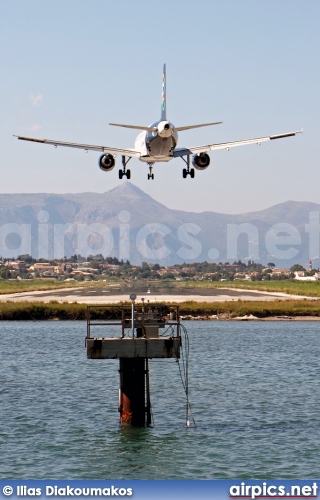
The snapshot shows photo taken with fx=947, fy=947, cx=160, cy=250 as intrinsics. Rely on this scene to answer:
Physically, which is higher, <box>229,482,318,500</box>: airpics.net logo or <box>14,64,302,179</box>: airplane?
<box>14,64,302,179</box>: airplane

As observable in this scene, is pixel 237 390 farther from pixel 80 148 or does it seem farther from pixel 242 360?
pixel 80 148

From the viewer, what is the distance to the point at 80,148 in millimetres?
91875

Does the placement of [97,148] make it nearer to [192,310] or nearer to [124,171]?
[124,171]

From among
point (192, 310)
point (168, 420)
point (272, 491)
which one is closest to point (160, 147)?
point (168, 420)

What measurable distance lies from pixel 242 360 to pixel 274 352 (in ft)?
33.2

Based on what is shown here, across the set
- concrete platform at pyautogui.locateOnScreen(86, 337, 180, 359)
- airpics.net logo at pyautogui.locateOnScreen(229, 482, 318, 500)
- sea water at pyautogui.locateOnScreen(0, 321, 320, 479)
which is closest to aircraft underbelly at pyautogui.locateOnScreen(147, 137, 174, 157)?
sea water at pyautogui.locateOnScreen(0, 321, 320, 479)

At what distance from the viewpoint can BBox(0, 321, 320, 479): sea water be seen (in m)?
47.6

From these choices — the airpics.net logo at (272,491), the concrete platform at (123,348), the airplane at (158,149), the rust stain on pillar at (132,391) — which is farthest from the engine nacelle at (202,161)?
the airpics.net logo at (272,491)

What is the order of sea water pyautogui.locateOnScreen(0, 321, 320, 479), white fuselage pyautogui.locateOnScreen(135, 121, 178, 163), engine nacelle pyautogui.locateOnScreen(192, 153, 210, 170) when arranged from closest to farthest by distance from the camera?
1. sea water pyautogui.locateOnScreen(0, 321, 320, 479)
2. white fuselage pyautogui.locateOnScreen(135, 121, 178, 163)
3. engine nacelle pyautogui.locateOnScreen(192, 153, 210, 170)

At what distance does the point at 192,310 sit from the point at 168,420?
100342 millimetres

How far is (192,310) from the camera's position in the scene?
160 m

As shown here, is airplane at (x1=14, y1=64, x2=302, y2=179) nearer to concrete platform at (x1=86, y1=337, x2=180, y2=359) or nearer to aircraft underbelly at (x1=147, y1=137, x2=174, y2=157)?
aircraft underbelly at (x1=147, y1=137, x2=174, y2=157)

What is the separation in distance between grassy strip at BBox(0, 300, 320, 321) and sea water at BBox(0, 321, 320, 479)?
5394 centimetres

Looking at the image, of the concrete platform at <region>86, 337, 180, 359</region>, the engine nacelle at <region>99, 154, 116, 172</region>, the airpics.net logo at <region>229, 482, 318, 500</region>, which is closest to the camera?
the airpics.net logo at <region>229, 482, 318, 500</region>
